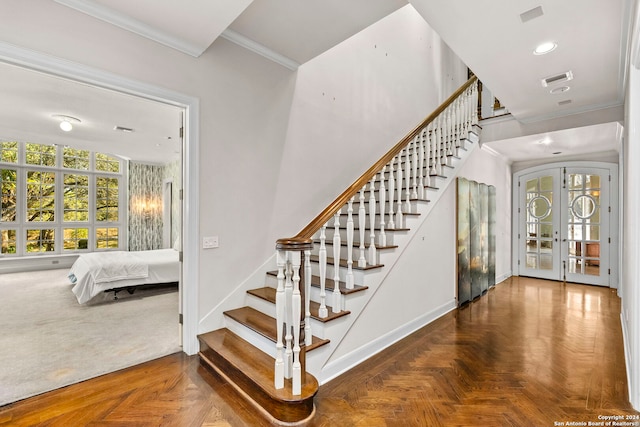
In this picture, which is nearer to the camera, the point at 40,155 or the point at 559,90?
the point at 559,90

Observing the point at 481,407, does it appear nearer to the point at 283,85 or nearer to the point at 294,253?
the point at 294,253

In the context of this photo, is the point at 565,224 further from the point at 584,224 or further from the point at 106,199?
the point at 106,199

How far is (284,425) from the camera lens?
187 cm

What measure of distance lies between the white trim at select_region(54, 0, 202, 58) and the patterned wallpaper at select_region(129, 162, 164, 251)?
6.60 metres

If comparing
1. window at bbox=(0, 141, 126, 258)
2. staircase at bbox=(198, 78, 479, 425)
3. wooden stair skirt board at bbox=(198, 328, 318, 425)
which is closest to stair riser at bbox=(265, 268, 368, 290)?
staircase at bbox=(198, 78, 479, 425)

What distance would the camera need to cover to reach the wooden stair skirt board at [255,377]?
189 centimetres

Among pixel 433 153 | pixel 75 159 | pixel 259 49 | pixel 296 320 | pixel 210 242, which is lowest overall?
pixel 296 320

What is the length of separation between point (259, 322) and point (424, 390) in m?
1.41

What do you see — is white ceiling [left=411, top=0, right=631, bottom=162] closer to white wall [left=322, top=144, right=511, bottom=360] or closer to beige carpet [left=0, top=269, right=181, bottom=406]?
white wall [left=322, top=144, right=511, bottom=360]

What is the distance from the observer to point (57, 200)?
7.23 metres

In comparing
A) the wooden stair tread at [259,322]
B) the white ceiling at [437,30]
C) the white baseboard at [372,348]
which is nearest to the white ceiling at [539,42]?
the white ceiling at [437,30]

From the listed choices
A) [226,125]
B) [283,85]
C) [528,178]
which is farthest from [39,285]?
[528,178]

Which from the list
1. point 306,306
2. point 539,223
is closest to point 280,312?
point 306,306

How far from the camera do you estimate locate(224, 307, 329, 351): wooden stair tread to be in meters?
2.33
